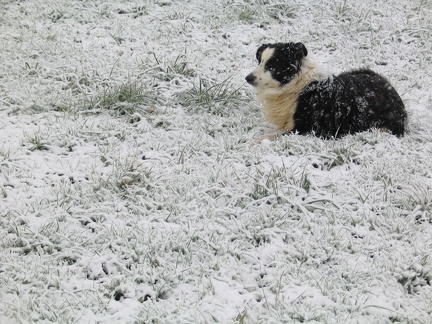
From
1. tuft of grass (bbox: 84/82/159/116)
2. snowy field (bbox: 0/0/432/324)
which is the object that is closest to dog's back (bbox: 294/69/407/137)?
snowy field (bbox: 0/0/432/324)

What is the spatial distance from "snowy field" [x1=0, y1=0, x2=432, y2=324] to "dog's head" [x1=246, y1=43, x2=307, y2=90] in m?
0.53

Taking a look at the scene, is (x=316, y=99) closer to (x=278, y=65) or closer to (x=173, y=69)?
(x=278, y=65)

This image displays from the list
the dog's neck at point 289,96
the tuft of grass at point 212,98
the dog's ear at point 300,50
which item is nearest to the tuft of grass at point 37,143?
the tuft of grass at point 212,98

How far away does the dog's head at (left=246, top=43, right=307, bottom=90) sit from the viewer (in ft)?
18.3

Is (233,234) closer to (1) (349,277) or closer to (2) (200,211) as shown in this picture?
(2) (200,211)

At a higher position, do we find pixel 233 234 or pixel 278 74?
pixel 278 74

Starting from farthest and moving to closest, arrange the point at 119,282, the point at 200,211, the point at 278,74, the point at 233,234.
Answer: the point at 278,74
the point at 200,211
the point at 233,234
the point at 119,282

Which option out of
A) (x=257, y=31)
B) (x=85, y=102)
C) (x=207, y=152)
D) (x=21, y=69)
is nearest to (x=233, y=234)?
(x=207, y=152)

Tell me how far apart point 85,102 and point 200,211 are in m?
2.58

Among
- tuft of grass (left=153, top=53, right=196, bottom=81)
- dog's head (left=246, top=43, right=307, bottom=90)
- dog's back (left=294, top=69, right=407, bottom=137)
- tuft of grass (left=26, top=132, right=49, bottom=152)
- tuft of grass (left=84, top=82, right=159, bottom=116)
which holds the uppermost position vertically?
dog's head (left=246, top=43, right=307, bottom=90)

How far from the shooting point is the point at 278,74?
222 inches

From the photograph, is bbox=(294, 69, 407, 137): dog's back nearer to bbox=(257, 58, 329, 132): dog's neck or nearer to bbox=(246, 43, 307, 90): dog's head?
bbox=(257, 58, 329, 132): dog's neck

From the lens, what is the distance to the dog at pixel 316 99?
17.9 feet

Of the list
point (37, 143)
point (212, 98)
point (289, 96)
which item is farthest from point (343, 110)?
point (37, 143)
